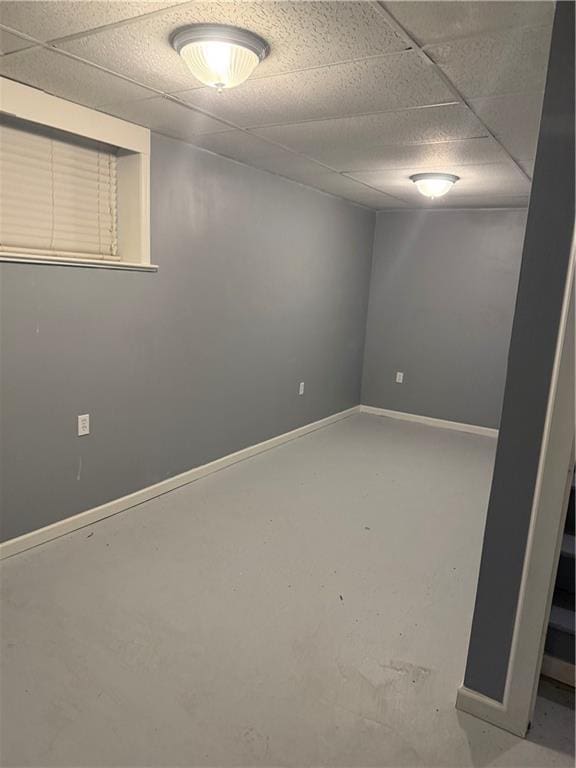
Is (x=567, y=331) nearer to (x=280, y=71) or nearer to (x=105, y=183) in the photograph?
(x=280, y=71)

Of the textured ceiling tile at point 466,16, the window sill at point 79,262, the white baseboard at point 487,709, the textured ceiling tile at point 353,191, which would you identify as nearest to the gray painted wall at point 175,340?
the window sill at point 79,262

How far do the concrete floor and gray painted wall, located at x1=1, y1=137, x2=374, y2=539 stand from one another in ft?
1.11

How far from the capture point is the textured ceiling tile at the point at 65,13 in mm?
1497

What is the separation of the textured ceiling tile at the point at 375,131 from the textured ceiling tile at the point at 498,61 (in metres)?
0.25

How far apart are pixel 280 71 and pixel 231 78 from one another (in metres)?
0.22

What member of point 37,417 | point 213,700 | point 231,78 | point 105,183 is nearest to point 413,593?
point 213,700

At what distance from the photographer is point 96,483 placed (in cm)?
290

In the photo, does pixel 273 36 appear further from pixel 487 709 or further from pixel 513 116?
pixel 487 709

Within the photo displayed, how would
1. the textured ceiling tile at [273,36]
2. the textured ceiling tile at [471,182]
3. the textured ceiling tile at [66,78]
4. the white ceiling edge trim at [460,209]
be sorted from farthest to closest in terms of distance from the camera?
the white ceiling edge trim at [460,209], the textured ceiling tile at [471,182], the textured ceiling tile at [66,78], the textured ceiling tile at [273,36]

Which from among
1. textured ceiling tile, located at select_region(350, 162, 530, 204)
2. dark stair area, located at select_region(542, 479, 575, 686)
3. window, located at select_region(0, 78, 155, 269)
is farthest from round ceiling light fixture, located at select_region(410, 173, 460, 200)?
Result: dark stair area, located at select_region(542, 479, 575, 686)

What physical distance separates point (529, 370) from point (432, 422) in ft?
12.7

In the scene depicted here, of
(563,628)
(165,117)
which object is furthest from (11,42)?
(563,628)

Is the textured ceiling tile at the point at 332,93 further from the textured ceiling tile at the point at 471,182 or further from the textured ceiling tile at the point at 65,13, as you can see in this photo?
the textured ceiling tile at the point at 471,182

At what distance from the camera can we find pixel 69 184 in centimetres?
266
